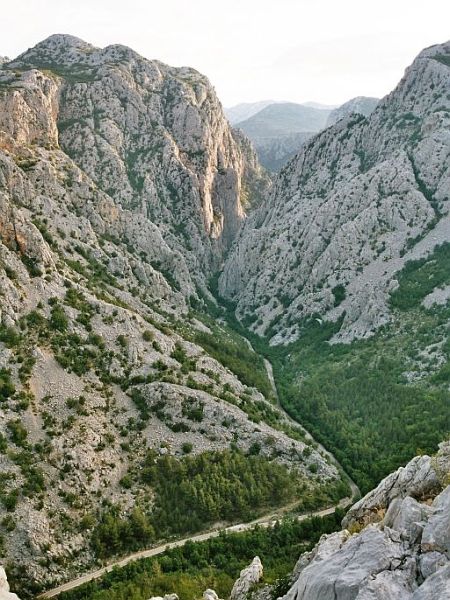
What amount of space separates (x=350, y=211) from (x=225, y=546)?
12429 cm

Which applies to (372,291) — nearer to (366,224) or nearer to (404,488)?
(366,224)

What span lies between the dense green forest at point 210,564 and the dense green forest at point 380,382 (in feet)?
59.0

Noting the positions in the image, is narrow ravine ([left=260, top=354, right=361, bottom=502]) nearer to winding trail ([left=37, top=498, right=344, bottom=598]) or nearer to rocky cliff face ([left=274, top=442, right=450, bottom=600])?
winding trail ([left=37, top=498, right=344, bottom=598])

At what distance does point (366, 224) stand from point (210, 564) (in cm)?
11898

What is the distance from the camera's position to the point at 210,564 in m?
68.0

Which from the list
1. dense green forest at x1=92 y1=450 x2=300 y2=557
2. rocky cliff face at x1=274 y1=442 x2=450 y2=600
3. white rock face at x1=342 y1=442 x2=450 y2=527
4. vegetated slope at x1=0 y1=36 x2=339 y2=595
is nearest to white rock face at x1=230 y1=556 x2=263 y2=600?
white rock face at x1=342 y1=442 x2=450 y2=527

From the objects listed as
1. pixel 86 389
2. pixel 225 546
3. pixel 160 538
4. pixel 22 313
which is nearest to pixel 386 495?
pixel 225 546

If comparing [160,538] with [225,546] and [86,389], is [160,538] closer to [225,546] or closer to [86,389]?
[225,546]

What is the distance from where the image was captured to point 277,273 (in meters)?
185

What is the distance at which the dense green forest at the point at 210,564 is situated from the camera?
60.7m

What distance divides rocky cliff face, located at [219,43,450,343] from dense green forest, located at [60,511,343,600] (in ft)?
242

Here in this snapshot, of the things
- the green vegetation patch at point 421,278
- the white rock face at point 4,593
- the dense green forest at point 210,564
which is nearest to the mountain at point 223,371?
the dense green forest at point 210,564

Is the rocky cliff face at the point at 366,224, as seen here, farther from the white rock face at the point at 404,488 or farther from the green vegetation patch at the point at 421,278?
the white rock face at the point at 404,488

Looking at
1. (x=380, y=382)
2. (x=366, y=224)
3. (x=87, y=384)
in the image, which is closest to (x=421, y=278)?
(x=366, y=224)
